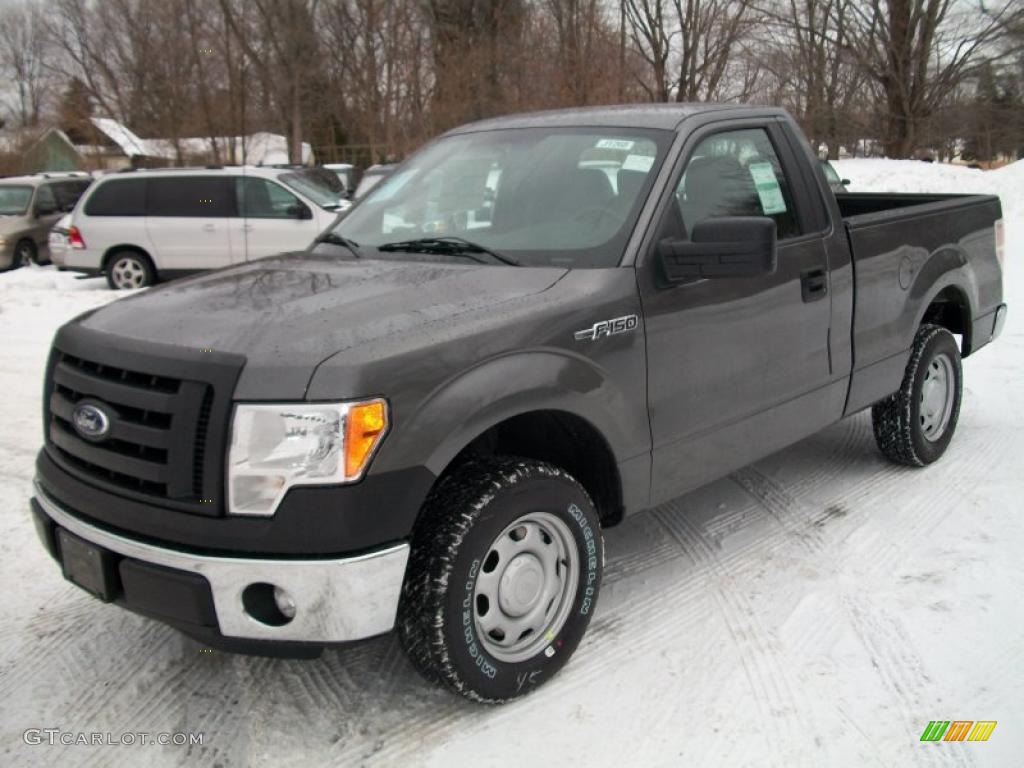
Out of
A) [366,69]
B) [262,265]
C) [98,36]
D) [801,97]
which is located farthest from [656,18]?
[262,265]

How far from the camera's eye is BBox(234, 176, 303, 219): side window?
1368 cm

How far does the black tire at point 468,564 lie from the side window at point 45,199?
18476mm

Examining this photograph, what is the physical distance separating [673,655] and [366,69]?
26.8 m

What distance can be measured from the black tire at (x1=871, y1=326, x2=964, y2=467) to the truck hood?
2.58 m

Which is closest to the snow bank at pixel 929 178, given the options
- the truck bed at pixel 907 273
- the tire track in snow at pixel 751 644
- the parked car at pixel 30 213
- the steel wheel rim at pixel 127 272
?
the steel wheel rim at pixel 127 272

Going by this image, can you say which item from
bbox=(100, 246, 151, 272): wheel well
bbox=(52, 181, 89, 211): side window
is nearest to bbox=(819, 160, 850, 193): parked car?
bbox=(100, 246, 151, 272): wheel well

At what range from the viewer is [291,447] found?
260 cm

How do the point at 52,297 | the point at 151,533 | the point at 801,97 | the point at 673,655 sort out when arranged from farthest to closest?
the point at 801,97, the point at 52,297, the point at 673,655, the point at 151,533

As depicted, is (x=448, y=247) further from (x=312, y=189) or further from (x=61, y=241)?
(x=61, y=241)

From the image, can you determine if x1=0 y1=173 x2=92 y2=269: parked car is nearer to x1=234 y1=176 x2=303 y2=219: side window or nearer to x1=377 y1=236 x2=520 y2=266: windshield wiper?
x1=234 y1=176 x2=303 y2=219: side window

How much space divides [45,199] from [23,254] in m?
1.46

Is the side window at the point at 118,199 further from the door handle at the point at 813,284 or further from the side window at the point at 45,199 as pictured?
the door handle at the point at 813,284

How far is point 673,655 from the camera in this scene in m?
3.42

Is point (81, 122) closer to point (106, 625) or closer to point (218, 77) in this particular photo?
point (218, 77)
